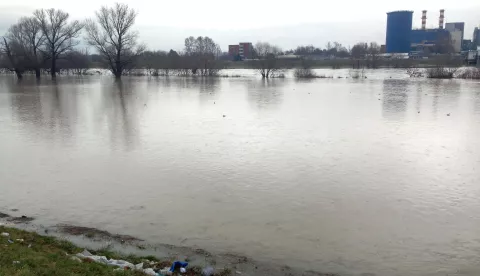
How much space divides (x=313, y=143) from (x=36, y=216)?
24.3 ft

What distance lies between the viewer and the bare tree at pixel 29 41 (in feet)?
173

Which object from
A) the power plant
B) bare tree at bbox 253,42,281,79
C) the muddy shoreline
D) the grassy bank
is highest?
the power plant

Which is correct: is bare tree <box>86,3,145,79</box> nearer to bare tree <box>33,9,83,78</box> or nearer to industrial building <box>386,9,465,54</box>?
bare tree <box>33,9,83,78</box>

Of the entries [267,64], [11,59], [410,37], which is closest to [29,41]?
[11,59]

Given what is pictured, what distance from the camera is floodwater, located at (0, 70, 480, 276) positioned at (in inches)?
217

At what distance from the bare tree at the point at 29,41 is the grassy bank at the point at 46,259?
5380 cm

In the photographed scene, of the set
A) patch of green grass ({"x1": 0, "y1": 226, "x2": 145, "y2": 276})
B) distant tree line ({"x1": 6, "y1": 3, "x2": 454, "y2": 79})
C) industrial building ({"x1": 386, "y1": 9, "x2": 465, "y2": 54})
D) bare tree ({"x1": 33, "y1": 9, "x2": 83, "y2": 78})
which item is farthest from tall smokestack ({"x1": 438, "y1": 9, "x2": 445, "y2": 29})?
patch of green grass ({"x1": 0, "y1": 226, "x2": 145, "y2": 276})

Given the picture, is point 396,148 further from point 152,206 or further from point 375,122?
point 152,206

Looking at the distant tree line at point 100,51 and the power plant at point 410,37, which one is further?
the power plant at point 410,37

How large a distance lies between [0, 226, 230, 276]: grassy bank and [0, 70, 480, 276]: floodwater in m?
0.83

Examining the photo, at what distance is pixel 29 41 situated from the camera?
2219 inches

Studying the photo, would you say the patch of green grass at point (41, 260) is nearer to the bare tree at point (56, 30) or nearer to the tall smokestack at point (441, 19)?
the bare tree at point (56, 30)

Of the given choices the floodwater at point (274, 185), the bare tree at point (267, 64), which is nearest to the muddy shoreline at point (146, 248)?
the floodwater at point (274, 185)

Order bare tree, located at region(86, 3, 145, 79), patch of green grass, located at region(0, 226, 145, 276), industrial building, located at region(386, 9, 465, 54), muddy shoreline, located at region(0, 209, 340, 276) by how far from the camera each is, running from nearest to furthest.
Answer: patch of green grass, located at region(0, 226, 145, 276), muddy shoreline, located at region(0, 209, 340, 276), bare tree, located at region(86, 3, 145, 79), industrial building, located at region(386, 9, 465, 54)
